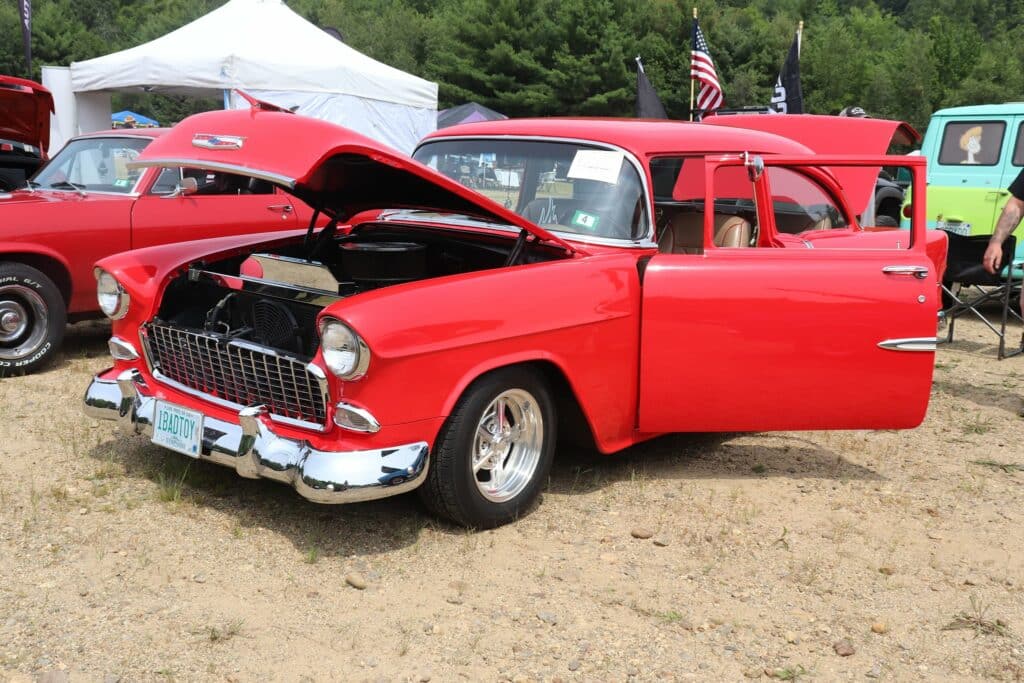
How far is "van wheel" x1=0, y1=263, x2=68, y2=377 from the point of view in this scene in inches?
221

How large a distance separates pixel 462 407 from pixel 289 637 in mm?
953

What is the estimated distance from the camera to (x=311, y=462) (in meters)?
3.08

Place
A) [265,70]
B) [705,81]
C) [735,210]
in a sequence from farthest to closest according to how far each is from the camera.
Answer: [705,81] < [265,70] < [735,210]

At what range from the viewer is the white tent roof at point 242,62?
12.4m

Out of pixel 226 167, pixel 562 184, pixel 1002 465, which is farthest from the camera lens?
pixel 1002 465

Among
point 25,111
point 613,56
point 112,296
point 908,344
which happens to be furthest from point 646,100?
point 613,56

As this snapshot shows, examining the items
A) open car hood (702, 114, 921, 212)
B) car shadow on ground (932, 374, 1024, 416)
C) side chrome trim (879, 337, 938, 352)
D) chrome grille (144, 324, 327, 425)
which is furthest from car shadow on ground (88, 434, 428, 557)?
open car hood (702, 114, 921, 212)

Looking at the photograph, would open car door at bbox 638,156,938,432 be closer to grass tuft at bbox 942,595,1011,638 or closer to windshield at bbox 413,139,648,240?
windshield at bbox 413,139,648,240

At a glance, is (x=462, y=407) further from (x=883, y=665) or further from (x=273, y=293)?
(x=883, y=665)

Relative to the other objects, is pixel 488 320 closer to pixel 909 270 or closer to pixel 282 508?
pixel 282 508

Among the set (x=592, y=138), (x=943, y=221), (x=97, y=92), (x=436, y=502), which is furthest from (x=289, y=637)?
(x=97, y=92)

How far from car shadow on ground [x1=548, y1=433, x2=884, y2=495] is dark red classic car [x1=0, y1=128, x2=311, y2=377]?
10.4ft

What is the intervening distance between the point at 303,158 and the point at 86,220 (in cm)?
347

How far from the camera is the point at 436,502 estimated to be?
11.1ft
